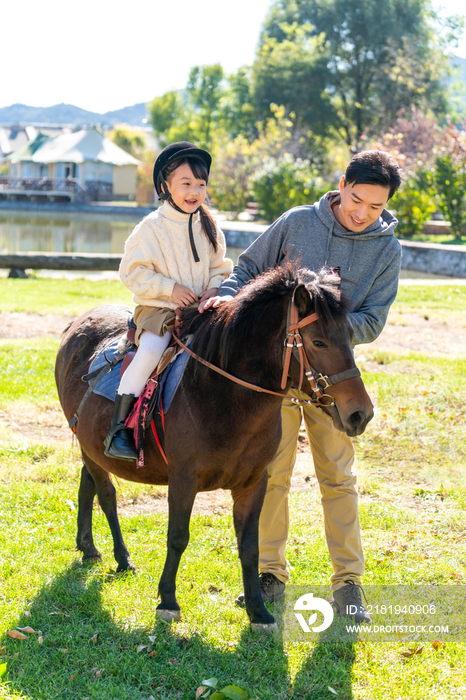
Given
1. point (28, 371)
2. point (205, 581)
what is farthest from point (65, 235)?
point (205, 581)

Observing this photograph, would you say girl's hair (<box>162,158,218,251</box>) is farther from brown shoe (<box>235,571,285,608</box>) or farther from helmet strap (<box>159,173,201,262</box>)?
brown shoe (<box>235,571,285,608</box>)

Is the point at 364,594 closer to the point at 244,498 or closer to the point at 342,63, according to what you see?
the point at 244,498

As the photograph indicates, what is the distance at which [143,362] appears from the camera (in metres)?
3.36

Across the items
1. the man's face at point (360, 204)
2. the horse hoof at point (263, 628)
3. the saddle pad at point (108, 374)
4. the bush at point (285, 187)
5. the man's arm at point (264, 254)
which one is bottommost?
the horse hoof at point (263, 628)

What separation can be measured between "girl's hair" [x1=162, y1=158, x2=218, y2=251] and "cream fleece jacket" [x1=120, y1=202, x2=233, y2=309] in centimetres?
4

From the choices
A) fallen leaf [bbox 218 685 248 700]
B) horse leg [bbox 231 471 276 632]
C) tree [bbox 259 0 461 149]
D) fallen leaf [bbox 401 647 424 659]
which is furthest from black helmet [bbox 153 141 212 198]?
tree [bbox 259 0 461 149]

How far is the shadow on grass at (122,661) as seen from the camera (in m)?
Result: 2.83

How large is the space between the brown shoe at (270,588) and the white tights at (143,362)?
1.35 m

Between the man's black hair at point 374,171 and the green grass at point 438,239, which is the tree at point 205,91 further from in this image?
the man's black hair at point 374,171

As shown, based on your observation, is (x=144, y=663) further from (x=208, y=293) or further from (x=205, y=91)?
(x=205, y=91)

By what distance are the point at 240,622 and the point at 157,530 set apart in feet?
3.73

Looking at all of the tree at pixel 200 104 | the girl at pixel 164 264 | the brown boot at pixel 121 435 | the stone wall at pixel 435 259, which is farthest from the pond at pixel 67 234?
the tree at pixel 200 104

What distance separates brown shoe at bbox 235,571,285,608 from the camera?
3631mm

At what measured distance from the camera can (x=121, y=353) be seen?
3.70m
